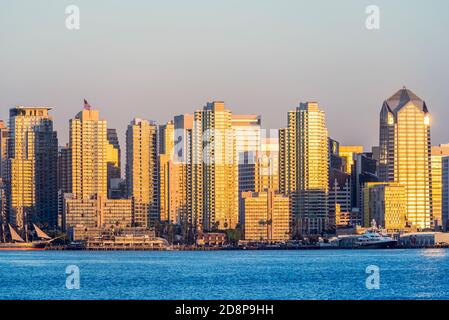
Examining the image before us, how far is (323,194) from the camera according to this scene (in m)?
110

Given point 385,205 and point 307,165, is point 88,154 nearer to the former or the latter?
point 307,165

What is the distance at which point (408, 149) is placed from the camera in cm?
11638

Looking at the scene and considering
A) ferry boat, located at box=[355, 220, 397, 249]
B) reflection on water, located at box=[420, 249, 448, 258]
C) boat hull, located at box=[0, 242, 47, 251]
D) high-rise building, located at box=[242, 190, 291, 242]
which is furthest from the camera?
high-rise building, located at box=[242, 190, 291, 242]

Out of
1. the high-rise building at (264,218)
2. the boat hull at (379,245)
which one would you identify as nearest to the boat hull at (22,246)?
the high-rise building at (264,218)

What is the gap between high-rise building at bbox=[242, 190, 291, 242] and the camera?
100562 mm

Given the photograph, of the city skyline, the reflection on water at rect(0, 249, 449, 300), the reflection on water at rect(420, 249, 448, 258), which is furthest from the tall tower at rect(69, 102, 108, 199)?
the reflection on water at rect(0, 249, 449, 300)

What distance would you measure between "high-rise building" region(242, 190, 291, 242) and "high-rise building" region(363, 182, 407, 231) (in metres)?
8.89

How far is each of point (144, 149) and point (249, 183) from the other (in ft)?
32.3

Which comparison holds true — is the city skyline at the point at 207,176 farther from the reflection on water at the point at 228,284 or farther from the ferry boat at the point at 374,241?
the reflection on water at the point at 228,284

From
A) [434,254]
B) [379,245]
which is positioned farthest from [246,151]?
[434,254]

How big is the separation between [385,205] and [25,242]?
30.1 m

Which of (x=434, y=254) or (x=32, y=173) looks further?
(x=32, y=173)

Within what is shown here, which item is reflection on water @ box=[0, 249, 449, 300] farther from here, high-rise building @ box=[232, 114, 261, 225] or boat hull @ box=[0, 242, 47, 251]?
high-rise building @ box=[232, 114, 261, 225]

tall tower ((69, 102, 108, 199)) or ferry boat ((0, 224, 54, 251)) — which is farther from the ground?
tall tower ((69, 102, 108, 199))
